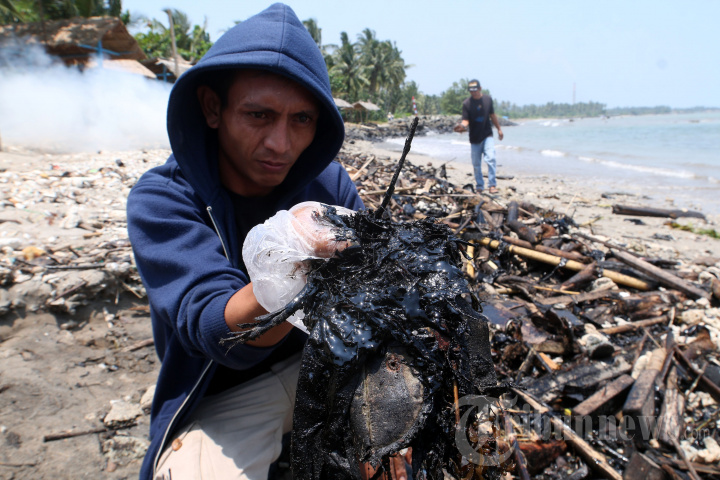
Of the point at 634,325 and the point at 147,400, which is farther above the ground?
the point at 147,400

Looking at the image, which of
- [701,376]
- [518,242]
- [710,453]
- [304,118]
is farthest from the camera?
[518,242]

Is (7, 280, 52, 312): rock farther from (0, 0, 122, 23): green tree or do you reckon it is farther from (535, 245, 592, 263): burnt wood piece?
(0, 0, 122, 23): green tree

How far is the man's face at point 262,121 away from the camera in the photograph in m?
1.72

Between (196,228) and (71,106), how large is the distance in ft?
64.3

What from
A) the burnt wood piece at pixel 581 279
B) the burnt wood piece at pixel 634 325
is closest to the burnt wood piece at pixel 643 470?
the burnt wood piece at pixel 634 325

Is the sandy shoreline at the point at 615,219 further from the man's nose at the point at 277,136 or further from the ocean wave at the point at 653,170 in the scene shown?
the man's nose at the point at 277,136

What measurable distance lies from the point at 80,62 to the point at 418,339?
2448cm

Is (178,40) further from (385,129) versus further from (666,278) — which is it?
(666,278)

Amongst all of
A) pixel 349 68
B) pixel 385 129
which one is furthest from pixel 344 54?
pixel 385 129

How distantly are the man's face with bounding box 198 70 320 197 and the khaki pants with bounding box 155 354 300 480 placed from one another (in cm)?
117

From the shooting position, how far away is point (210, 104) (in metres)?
1.97

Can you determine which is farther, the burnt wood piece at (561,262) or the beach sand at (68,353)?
the burnt wood piece at (561,262)

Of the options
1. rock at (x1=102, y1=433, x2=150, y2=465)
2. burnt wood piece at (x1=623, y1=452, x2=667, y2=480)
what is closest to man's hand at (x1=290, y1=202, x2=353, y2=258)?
rock at (x1=102, y1=433, x2=150, y2=465)

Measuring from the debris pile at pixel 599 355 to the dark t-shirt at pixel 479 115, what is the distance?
18.1 feet
